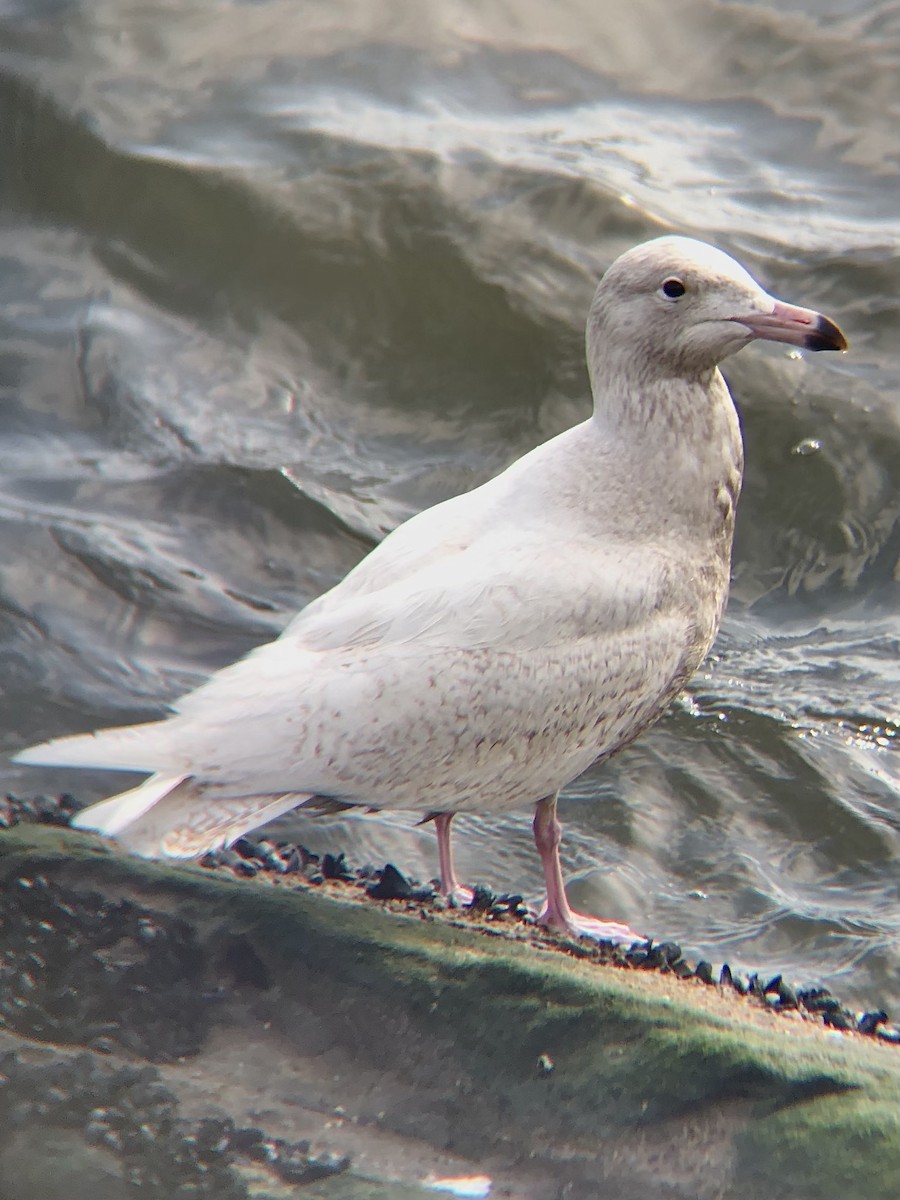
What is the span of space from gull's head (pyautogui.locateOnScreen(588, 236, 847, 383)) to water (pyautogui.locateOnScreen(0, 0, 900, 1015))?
1833 mm

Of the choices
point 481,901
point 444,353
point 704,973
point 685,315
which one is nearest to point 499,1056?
point 704,973

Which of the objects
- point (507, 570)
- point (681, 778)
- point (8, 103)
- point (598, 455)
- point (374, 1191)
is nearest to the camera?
point (374, 1191)

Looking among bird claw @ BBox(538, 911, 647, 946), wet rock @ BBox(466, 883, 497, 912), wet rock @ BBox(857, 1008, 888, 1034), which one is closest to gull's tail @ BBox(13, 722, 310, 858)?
wet rock @ BBox(466, 883, 497, 912)

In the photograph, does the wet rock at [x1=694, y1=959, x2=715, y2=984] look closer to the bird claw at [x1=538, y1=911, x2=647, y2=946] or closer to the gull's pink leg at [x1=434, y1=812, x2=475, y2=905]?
the bird claw at [x1=538, y1=911, x2=647, y2=946]

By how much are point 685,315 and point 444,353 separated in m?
3.64

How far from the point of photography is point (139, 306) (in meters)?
7.82

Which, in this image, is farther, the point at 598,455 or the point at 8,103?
the point at 8,103

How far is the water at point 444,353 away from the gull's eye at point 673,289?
78.9 inches

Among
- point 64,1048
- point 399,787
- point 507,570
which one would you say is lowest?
point 64,1048

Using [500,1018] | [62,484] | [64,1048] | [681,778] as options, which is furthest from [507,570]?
[62,484]

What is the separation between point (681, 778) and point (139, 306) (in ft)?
12.3

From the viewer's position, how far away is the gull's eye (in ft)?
13.7

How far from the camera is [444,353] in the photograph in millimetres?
7750

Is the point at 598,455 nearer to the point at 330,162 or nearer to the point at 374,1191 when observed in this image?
the point at 374,1191
